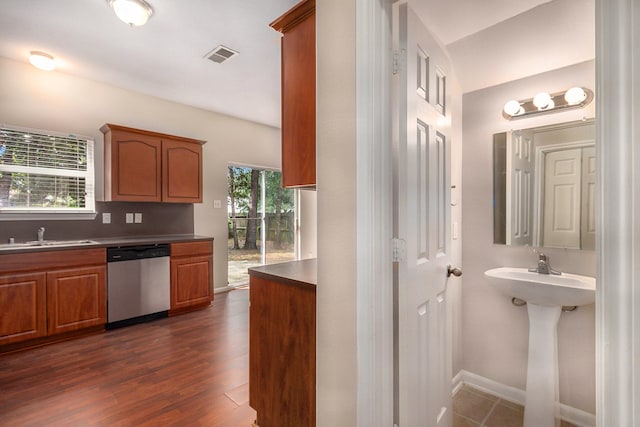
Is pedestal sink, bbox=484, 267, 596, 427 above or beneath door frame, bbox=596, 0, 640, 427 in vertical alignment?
beneath

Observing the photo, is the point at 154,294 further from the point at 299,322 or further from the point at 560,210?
the point at 560,210

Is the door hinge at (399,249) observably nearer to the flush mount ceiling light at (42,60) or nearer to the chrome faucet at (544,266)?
the chrome faucet at (544,266)

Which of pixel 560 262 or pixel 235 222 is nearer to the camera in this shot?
pixel 560 262

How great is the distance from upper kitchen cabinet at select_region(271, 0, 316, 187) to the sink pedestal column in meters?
1.59

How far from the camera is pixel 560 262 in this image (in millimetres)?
1904

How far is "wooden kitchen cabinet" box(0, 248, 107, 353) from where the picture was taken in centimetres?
272

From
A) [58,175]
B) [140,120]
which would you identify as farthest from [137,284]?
[140,120]

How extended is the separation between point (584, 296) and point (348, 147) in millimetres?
1488

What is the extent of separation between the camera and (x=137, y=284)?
3.45 m

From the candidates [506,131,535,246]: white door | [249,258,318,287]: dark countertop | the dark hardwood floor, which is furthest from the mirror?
the dark hardwood floor

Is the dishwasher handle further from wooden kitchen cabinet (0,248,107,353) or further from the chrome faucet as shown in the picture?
the chrome faucet

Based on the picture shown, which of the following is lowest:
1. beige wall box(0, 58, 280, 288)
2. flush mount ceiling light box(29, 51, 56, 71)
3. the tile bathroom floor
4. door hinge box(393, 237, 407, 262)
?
the tile bathroom floor

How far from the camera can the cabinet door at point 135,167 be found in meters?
3.53

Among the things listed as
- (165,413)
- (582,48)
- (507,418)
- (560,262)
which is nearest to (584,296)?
(560,262)
